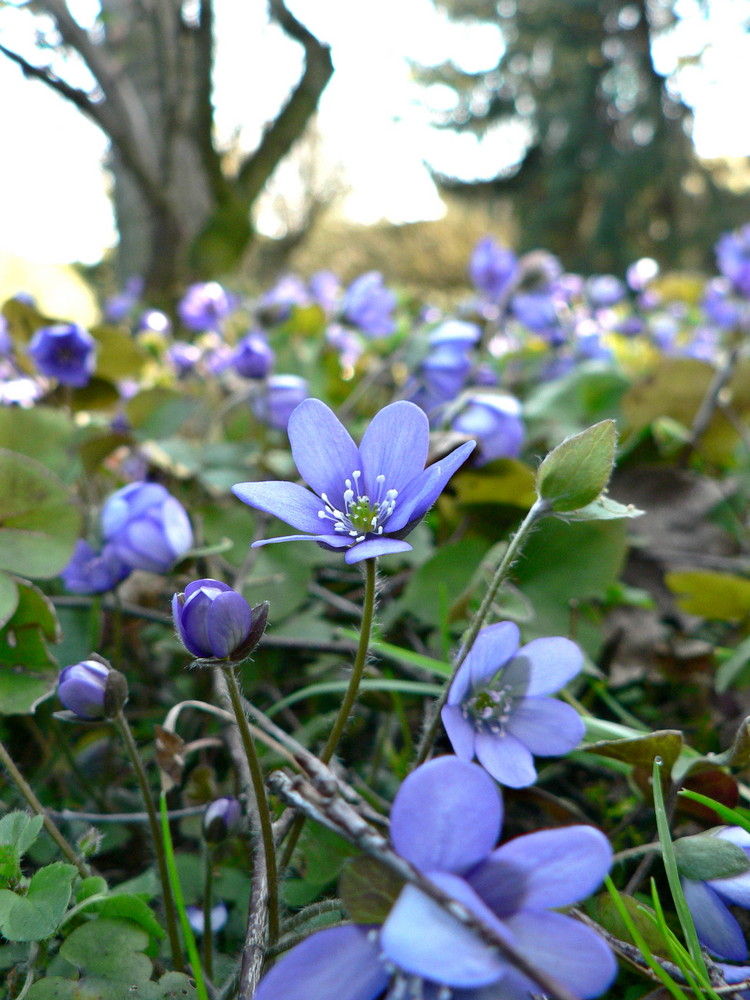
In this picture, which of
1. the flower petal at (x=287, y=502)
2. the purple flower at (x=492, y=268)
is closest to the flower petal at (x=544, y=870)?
the flower petal at (x=287, y=502)

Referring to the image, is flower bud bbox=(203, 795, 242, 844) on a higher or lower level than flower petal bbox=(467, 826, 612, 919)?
lower

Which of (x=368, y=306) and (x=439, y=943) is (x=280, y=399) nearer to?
(x=368, y=306)

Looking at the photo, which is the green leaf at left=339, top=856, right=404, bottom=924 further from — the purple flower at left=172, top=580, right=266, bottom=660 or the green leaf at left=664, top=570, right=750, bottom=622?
the green leaf at left=664, top=570, right=750, bottom=622

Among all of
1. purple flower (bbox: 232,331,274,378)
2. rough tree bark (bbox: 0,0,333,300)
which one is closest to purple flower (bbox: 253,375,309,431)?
purple flower (bbox: 232,331,274,378)

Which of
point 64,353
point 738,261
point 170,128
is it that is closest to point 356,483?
point 64,353

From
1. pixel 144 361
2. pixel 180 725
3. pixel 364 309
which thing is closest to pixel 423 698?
pixel 180 725

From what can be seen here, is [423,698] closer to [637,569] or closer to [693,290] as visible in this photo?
[637,569]
